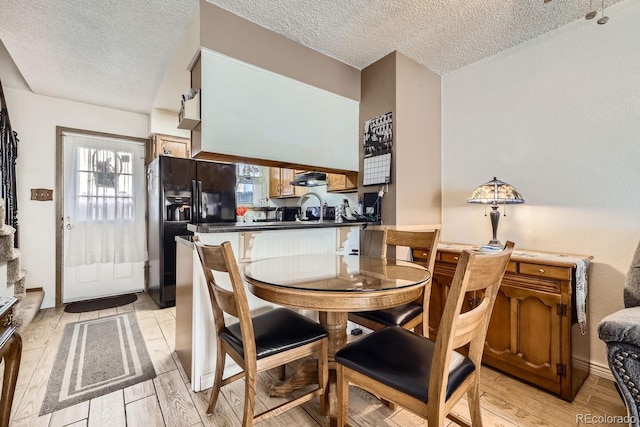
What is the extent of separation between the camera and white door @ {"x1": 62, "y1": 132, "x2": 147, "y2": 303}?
3.54m

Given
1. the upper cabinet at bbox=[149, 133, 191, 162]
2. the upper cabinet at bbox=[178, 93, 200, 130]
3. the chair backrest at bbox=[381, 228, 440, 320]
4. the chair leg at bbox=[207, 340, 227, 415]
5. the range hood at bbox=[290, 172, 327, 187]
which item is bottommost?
the chair leg at bbox=[207, 340, 227, 415]

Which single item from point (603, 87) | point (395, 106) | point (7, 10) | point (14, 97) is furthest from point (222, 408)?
point (14, 97)

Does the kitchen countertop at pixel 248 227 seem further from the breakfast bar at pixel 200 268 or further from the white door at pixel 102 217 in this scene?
the white door at pixel 102 217

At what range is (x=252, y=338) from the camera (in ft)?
4.19

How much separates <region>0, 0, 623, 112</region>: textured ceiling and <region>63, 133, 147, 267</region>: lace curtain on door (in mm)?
997

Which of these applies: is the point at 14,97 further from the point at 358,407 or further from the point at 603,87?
the point at 603,87

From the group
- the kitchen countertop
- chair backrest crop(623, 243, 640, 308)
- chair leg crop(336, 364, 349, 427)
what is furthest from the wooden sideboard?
chair leg crop(336, 364, 349, 427)

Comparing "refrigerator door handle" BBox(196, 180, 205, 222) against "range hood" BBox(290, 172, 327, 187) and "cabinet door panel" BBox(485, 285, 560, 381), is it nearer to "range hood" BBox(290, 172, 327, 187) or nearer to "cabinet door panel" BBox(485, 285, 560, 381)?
"range hood" BBox(290, 172, 327, 187)

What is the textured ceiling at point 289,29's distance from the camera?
1.94 metres

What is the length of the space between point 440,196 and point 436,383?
7.38 ft

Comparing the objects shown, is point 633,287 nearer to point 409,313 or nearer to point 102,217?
point 409,313

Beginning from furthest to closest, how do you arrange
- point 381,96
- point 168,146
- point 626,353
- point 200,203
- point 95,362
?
point 168,146 → point 200,203 → point 381,96 → point 95,362 → point 626,353

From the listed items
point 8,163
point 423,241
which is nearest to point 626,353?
point 423,241

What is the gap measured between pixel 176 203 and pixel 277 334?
2409mm
